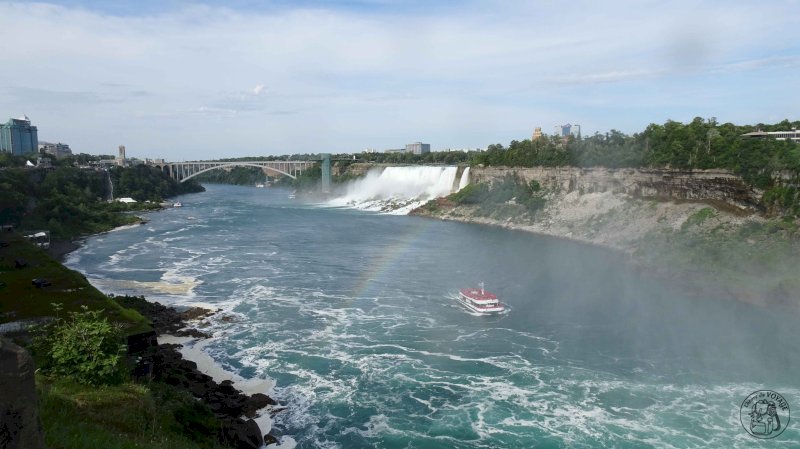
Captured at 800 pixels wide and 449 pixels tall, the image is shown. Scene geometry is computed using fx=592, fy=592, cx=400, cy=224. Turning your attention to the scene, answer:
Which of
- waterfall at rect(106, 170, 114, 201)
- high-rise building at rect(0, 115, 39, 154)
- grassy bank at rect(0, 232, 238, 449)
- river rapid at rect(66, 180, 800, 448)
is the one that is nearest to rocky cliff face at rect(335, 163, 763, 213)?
river rapid at rect(66, 180, 800, 448)

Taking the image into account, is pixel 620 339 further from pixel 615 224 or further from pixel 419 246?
pixel 615 224

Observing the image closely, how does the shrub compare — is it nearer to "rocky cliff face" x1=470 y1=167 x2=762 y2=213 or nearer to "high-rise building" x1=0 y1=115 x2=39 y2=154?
"rocky cliff face" x1=470 y1=167 x2=762 y2=213

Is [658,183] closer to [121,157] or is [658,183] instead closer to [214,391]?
[214,391]

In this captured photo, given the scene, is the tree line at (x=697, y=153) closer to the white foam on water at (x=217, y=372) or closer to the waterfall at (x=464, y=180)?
the waterfall at (x=464, y=180)

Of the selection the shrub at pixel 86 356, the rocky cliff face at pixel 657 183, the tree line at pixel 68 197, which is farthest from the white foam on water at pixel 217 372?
the rocky cliff face at pixel 657 183

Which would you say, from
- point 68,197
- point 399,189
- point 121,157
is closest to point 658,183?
point 399,189

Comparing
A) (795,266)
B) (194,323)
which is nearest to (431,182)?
(795,266)

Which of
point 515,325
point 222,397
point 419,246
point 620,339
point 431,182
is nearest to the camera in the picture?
point 222,397
